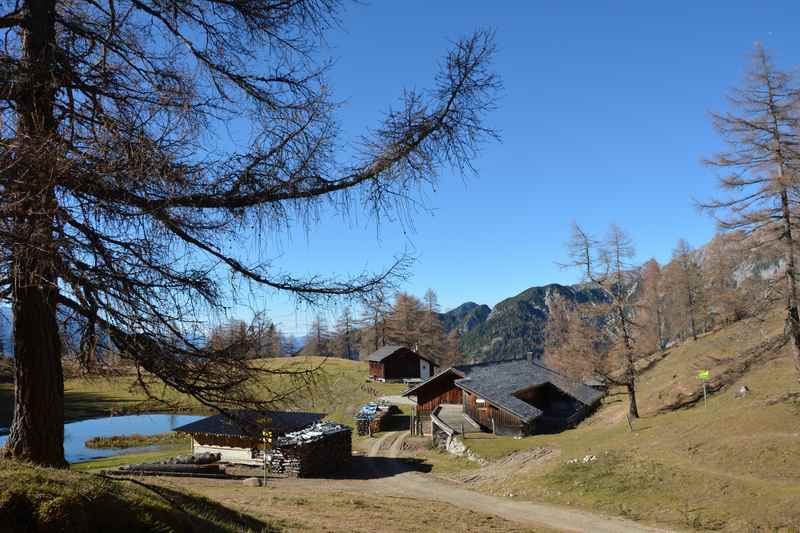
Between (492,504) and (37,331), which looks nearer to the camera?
(37,331)

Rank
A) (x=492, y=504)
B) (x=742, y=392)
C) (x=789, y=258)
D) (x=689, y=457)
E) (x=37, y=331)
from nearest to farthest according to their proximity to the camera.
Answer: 1. (x=37, y=331)
2. (x=492, y=504)
3. (x=689, y=457)
4. (x=789, y=258)
5. (x=742, y=392)

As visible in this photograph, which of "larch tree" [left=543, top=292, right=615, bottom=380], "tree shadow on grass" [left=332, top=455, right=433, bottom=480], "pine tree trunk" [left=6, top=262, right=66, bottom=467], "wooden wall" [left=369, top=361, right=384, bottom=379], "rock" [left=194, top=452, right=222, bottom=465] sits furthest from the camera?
"wooden wall" [left=369, top=361, right=384, bottom=379]

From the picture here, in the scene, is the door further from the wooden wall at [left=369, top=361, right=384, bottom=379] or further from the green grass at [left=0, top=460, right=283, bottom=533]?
the green grass at [left=0, top=460, right=283, bottom=533]

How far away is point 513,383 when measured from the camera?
38.6 m

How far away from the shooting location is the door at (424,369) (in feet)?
222

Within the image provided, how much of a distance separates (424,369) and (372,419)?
26.7 metres

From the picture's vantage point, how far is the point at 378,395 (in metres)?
55.9

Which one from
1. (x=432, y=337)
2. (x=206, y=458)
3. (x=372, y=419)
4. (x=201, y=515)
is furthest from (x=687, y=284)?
(x=201, y=515)

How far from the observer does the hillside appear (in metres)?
15.5

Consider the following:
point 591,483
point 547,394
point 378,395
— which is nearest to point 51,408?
point 591,483

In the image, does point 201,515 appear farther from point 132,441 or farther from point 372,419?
point 132,441

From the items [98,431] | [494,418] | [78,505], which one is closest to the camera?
[78,505]

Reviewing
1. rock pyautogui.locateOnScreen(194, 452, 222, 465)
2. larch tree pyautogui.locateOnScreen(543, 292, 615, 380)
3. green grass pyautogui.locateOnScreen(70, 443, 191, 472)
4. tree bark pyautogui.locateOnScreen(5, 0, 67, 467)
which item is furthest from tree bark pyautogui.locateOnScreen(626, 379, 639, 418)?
tree bark pyautogui.locateOnScreen(5, 0, 67, 467)

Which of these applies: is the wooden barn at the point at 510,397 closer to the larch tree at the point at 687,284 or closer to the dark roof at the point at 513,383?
the dark roof at the point at 513,383
